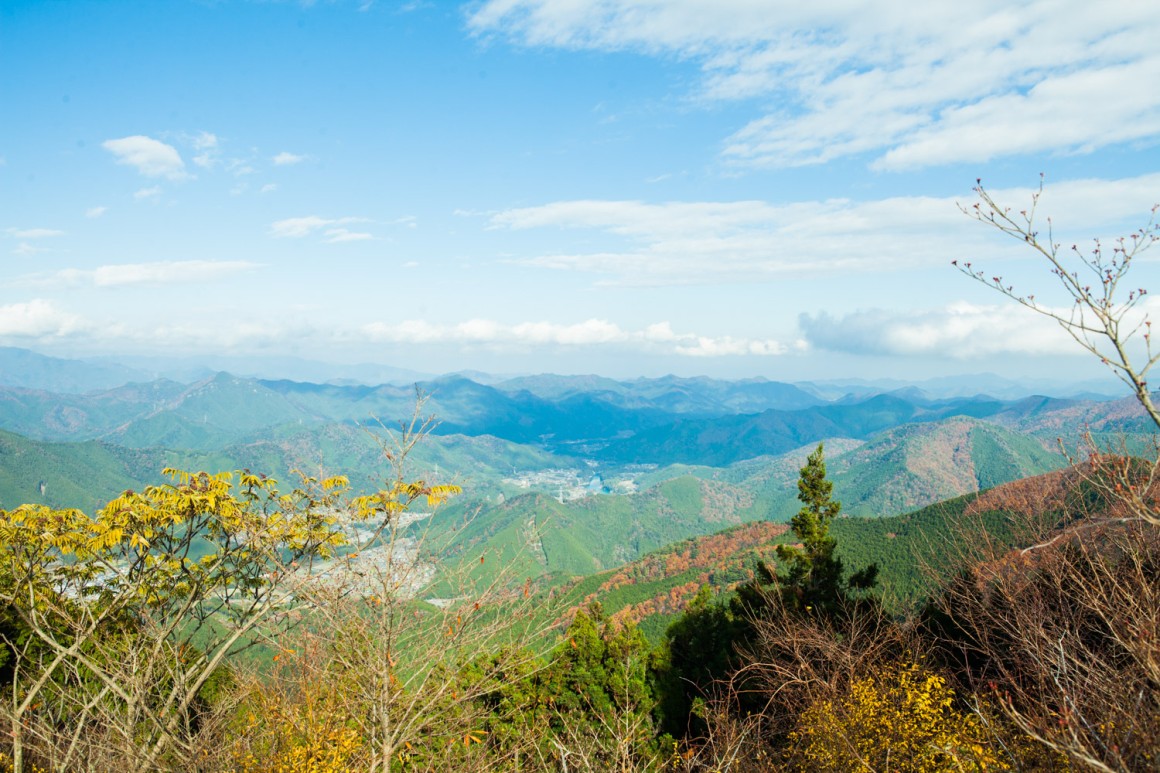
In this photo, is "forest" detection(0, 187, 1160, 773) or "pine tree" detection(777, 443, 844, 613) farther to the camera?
"pine tree" detection(777, 443, 844, 613)

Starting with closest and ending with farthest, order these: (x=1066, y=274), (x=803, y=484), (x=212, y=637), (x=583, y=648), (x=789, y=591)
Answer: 1. (x=1066, y=274)
2. (x=212, y=637)
3. (x=583, y=648)
4. (x=789, y=591)
5. (x=803, y=484)

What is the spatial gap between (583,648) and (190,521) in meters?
15.2

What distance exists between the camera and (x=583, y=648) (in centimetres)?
2225

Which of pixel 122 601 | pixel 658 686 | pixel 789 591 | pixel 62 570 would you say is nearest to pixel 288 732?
pixel 122 601

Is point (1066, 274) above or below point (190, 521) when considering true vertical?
above

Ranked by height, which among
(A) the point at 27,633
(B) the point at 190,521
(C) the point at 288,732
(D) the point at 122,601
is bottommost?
(A) the point at 27,633

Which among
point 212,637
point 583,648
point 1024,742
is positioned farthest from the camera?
point 583,648

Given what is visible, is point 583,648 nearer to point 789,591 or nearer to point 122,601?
point 789,591

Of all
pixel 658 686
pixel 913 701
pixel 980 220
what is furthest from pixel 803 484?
pixel 980 220

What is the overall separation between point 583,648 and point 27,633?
1723 centimetres

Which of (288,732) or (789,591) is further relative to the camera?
(789,591)

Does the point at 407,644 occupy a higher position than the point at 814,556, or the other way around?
the point at 407,644

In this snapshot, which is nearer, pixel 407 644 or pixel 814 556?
pixel 407 644

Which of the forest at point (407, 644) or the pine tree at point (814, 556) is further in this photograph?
the pine tree at point (814, 556)
